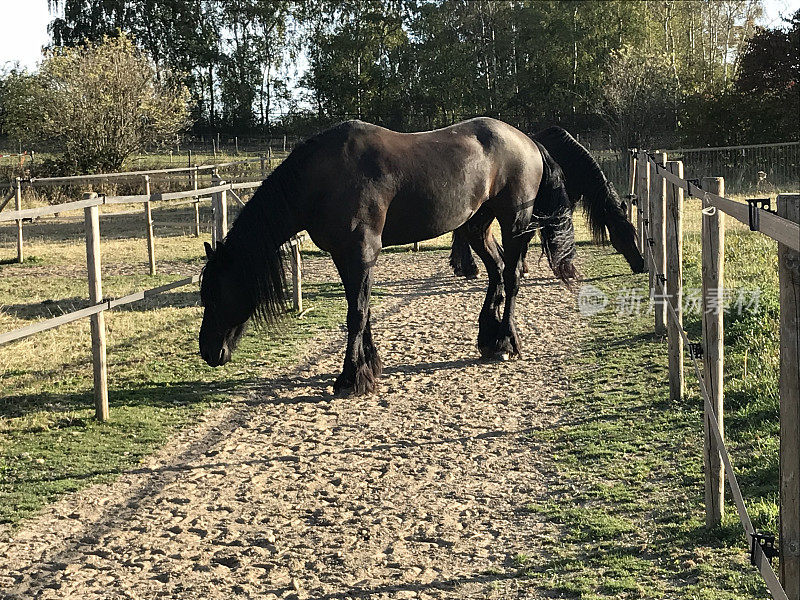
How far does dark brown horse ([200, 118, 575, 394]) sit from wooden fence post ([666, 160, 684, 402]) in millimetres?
1693

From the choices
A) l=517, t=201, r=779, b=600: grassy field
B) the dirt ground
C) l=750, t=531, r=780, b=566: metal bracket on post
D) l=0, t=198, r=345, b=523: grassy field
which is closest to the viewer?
l=750, t=531, r=780, b=566: metal bracket on post

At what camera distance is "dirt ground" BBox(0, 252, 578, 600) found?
361cm

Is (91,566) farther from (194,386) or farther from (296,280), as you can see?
(296,280)

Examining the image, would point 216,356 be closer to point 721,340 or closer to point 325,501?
point 325,501

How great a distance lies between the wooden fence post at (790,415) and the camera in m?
2.32

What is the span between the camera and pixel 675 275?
5574 millimetres

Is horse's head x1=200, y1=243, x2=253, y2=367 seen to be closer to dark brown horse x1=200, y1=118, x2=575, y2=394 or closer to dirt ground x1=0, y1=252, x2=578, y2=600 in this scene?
dark brown horse x1=200, y1=118, x2=575, y2=394

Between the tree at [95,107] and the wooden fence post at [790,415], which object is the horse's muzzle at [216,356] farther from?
the tree at [95,107]

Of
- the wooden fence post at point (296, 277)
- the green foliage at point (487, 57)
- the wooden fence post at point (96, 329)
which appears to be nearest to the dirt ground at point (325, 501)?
the wooden fence post at point (96, 329)

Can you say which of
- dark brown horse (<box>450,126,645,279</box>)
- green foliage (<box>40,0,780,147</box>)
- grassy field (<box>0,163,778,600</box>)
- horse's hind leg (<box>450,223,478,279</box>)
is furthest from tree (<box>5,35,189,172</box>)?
dark brown horse (<box>450,126,645,279</box>)

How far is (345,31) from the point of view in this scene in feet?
137

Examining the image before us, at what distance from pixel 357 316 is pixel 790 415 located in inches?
168

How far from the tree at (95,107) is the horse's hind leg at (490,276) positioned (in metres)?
23.6

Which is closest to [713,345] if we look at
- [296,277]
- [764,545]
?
[764,545]
